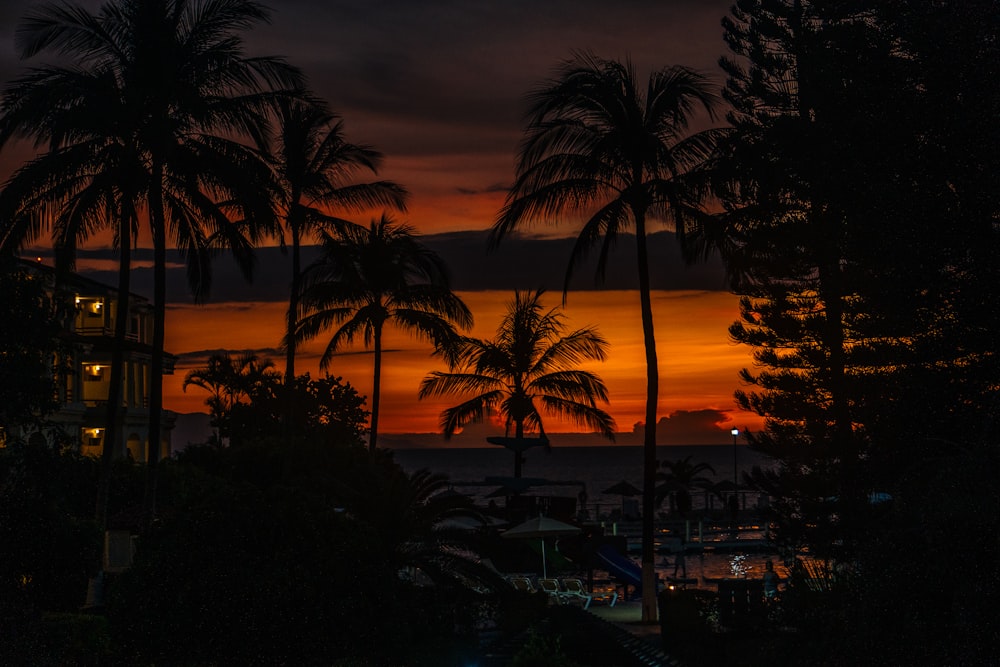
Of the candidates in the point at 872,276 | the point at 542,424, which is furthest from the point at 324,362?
the point at 872,276

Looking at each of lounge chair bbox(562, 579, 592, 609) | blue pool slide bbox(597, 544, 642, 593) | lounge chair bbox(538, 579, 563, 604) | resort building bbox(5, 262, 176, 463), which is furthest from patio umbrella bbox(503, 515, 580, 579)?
resort building bbox(5, 262, 176, 463)

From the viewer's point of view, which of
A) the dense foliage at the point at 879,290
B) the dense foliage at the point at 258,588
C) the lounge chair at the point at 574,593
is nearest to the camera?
the dense foliage at the point at 879,290

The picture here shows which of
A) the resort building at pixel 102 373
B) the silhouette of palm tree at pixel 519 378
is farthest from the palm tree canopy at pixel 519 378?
the resort building at pixel 102 373

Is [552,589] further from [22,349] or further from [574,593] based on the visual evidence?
[22,349]

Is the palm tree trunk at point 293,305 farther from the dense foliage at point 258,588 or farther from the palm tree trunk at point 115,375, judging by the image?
the dense foliage at point 258,588

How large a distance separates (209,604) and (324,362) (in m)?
26.4

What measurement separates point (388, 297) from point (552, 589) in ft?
48.2

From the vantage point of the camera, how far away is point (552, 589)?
27609 mm

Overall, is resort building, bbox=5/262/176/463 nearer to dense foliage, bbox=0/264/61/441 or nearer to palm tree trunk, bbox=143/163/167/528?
palm tree trunk, bbox=143/163/167/528

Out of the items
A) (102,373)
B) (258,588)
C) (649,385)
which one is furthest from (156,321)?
(102,373)

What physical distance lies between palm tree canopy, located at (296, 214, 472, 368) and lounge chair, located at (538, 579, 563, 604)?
1290cm

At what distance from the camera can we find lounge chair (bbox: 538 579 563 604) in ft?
89.1

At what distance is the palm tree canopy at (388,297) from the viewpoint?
3784cm

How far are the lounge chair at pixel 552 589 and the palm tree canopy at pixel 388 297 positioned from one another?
1290 centimetres
